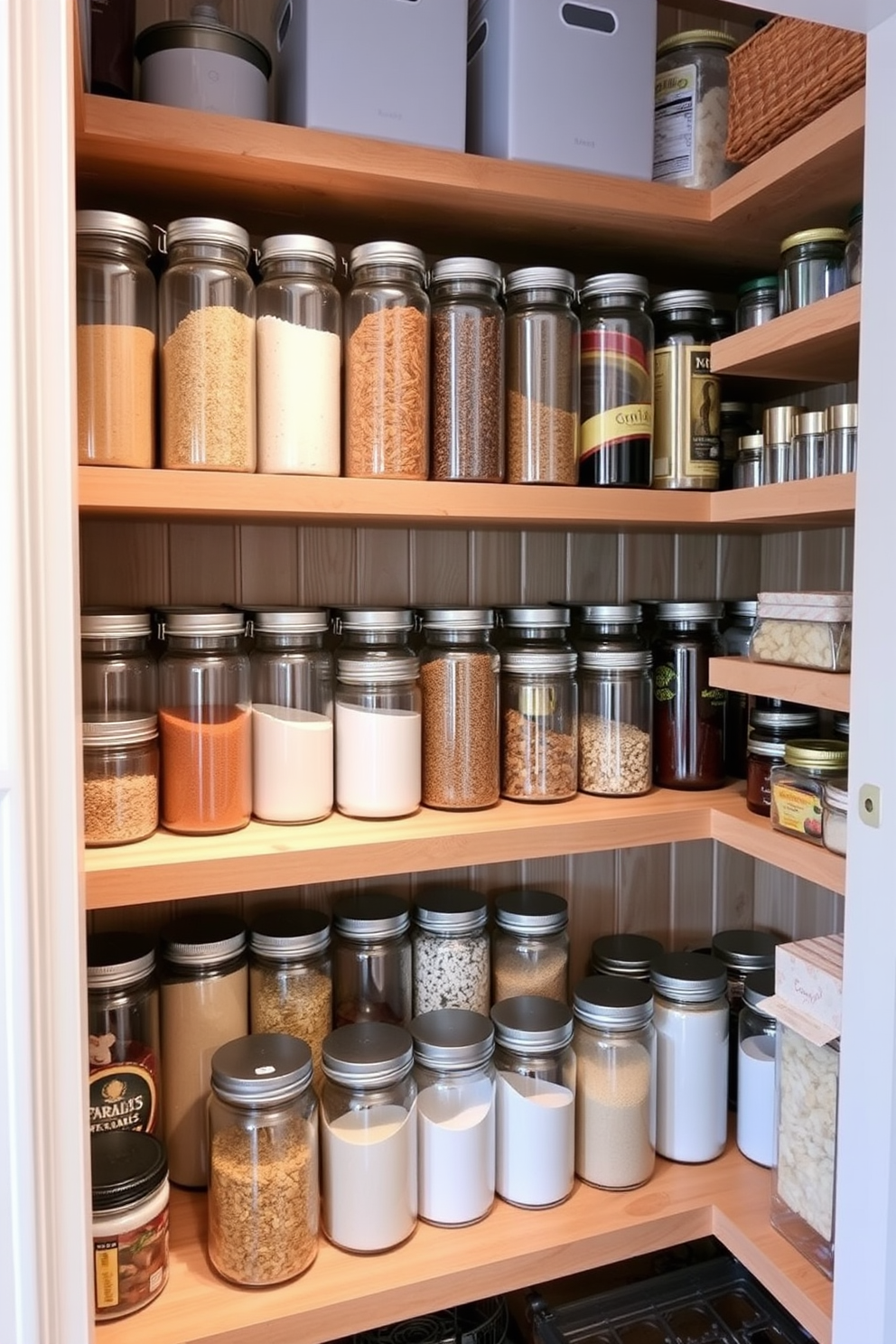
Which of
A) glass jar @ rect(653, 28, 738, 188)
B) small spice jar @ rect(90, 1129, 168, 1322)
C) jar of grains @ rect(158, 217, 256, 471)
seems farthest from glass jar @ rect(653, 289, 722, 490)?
small spice jar @ rect(90, 1129, 168, 1322)

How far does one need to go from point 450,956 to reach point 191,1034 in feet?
1.09

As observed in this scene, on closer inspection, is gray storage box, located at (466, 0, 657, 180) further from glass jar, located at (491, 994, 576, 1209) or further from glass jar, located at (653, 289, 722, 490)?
glass jar, located at (491, 994, 576, 1209)

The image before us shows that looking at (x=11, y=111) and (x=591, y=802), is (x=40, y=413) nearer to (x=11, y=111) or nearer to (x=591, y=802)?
(x=11, y=111)

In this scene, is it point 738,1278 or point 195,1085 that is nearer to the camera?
point 195,1085

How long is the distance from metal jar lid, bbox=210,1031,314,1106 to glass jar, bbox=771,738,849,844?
0.58 m

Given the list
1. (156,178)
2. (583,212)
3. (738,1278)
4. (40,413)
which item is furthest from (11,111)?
(738,1278)

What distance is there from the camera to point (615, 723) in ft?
4.30

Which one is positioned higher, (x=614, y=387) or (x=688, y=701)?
(x=614, y=387)

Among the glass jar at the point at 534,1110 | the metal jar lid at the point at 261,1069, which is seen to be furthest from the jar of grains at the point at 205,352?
the glass jar at the point at 534,1110

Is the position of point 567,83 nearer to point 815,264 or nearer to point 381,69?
point 381,69

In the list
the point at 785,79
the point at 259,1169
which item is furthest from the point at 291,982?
the point at 785,79

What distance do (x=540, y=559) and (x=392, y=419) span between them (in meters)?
0.44

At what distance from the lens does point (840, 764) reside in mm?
1086

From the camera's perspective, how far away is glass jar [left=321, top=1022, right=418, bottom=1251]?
111 centimetres
